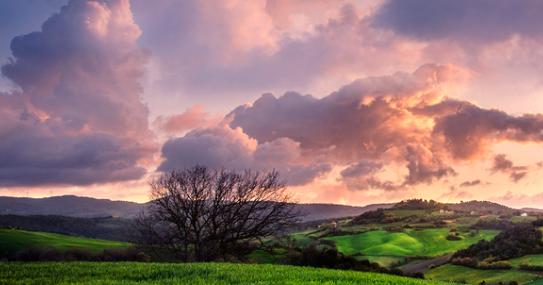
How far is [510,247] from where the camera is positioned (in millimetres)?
73250

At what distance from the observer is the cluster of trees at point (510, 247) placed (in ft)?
230

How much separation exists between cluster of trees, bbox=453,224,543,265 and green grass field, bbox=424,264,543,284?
3.28 meters

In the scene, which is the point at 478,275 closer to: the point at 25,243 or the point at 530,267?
the point at 530,267

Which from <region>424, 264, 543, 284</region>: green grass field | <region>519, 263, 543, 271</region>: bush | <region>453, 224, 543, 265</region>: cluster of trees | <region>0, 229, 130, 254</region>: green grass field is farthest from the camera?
<region>0, 229, 130, 254</region>: green grass field

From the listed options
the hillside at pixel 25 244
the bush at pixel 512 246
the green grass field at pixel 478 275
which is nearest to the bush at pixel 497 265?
the green grass field at pixel 478 275

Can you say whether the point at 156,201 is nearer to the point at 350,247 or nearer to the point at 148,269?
the point at 148,269

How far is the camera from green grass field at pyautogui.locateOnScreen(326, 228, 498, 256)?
118062 millimetres

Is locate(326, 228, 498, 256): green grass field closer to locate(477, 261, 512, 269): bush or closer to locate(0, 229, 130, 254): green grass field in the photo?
locate(477, 261, 512, 269): bush

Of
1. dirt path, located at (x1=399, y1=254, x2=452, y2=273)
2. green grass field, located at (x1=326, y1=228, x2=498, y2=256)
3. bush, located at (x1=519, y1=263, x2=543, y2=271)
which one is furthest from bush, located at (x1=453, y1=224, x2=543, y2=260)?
green grass field, located at (x1=326, y1=228, x2=498, y2=256)

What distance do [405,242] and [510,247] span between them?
58978mm

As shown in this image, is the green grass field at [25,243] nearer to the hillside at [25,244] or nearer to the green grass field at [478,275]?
the hillside at [25,244]

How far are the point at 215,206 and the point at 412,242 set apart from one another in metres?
87.0

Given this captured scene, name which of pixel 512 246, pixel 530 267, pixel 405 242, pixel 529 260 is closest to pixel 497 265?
pixel 529 260

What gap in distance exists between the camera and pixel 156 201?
56.2 m
